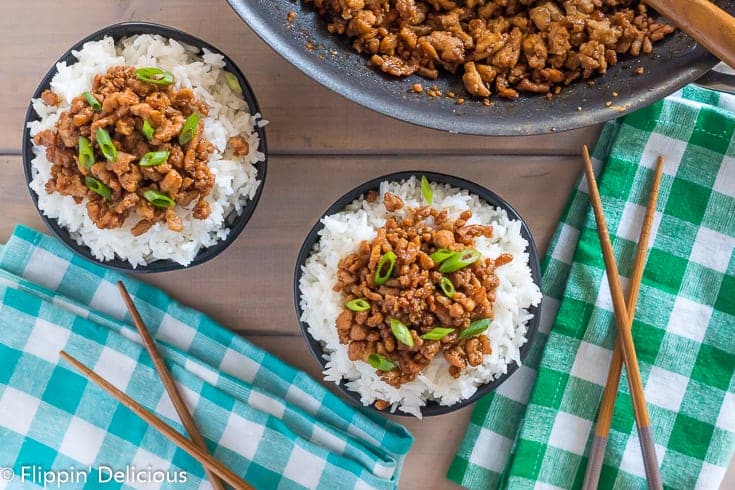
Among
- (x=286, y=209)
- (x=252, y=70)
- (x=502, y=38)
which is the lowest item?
(x=286, y=209)

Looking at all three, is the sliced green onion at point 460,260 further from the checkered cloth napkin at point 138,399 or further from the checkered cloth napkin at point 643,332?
the checkered cloth napkin at point 138,399

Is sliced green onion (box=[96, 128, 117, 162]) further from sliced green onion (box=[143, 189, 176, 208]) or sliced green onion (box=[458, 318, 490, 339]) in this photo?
sliced green onion (box=[458, 318, 490, 339])

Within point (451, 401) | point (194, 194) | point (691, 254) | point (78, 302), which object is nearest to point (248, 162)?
point (194, 194)

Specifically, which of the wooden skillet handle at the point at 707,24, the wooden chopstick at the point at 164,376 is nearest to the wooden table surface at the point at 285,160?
the wooden chopstick at the point at 164,376

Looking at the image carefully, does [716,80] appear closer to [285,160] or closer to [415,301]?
[415,301]

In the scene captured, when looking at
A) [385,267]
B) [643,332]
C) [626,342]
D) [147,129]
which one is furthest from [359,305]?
[643,332]
